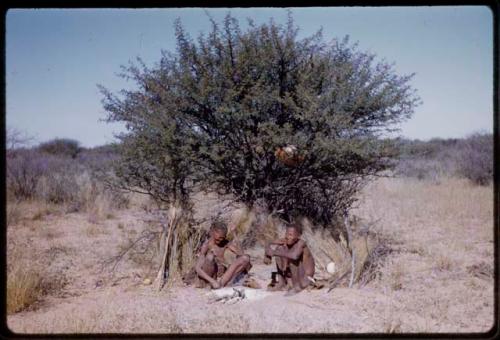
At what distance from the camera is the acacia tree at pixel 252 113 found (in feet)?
21.5

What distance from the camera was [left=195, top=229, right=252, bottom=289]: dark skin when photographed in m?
5.90

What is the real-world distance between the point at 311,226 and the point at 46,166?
27.1 feet

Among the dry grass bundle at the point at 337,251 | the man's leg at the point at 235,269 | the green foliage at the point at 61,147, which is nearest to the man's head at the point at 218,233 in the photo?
the man's leg at the point at 235,269

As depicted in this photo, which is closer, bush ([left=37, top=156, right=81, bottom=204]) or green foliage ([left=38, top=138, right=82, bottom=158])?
bush ([left=37, top=156, right=81, bottom=204])

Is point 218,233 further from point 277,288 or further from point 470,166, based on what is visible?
point 470,166

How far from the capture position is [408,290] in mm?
5973

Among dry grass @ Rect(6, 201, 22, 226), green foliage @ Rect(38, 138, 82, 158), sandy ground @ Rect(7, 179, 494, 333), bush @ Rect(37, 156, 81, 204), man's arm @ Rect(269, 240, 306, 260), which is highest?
green foliage @ Rect(38, 138, 82, 158)

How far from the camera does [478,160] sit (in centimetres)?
1413

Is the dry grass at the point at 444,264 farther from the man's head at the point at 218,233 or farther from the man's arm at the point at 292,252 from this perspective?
the man's head at the point at 218,233

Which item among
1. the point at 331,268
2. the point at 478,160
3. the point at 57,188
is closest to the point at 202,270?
the point at 331,268

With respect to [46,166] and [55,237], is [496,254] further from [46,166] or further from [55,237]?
[46,166]

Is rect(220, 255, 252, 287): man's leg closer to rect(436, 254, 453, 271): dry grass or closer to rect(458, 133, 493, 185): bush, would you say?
rect(436, 254, 453, 271): dry grass

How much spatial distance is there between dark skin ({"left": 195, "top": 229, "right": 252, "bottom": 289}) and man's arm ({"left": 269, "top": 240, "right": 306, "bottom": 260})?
0.34 m

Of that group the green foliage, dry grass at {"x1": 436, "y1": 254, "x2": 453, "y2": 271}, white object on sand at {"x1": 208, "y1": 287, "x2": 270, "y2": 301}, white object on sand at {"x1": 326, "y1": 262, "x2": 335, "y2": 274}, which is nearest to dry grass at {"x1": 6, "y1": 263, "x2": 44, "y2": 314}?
white object on sand at {"x1": 208, "y1": 287, "x2": 270, "y2": 301}
